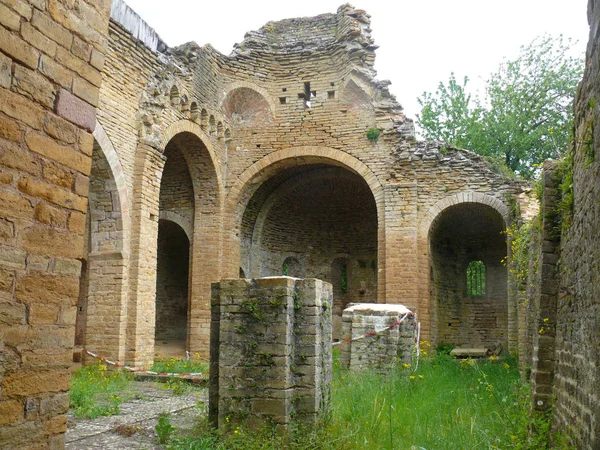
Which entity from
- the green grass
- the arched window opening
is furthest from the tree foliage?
the green grass

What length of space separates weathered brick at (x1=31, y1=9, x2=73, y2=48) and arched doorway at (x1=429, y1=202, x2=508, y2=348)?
1520 cm

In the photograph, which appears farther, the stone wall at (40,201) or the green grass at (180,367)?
the green grass at (180,367)

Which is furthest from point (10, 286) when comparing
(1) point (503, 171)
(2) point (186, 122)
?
(1) point (503, 171)

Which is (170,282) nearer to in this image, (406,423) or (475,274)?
(475,274)

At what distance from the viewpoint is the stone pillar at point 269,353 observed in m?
5.36

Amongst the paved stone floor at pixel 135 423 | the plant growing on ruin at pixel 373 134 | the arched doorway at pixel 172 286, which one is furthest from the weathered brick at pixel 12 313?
the arched doorway at pixel 172 286

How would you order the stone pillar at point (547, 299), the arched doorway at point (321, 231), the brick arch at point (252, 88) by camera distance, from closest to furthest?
the stone pillar at point (547, 299), the brick arch at point (252, 88), the arched doorway at point (321, 231)

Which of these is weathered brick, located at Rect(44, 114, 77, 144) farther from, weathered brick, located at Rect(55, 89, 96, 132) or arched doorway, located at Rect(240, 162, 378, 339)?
arched doorway, located at Rect(240, 162, 378, 339)

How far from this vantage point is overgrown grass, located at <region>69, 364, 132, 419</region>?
686 cm

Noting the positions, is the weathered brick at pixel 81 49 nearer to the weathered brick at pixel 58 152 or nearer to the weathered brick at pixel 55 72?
the weathered brick at pixel 55 72

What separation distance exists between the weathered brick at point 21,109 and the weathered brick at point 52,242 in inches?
21.6

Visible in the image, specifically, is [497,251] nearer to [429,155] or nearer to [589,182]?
[429,155]

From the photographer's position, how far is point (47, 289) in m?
3.08

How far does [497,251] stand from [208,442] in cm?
1516
